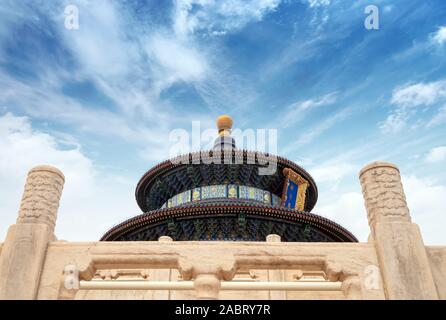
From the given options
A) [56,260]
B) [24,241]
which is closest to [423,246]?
[56,260]

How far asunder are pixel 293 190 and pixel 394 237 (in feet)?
44.5

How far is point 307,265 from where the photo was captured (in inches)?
236

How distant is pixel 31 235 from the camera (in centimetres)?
588

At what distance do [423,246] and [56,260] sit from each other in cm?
463

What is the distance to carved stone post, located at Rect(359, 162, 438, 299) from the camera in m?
5.55

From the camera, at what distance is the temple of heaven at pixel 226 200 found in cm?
1552

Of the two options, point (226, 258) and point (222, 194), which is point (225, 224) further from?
point (226, 258)

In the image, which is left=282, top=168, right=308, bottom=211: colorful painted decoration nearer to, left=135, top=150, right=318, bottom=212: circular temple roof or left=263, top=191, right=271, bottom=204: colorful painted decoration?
left=135, top=150, right=318, bottom=212: circular temple roof

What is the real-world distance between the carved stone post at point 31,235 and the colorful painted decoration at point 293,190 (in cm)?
1359

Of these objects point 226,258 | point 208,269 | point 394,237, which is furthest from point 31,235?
point 394,237

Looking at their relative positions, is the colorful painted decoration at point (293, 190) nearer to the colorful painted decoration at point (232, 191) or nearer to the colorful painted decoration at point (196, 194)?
the colorful painted decoration at point (232, 191)

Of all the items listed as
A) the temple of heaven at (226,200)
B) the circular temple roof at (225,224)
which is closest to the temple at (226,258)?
the circular temple roof at (225,224)

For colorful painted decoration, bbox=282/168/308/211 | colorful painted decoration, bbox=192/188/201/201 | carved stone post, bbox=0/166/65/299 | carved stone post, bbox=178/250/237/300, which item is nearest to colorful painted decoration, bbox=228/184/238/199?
colorful painted decoration, bbox=192/188/201/201
